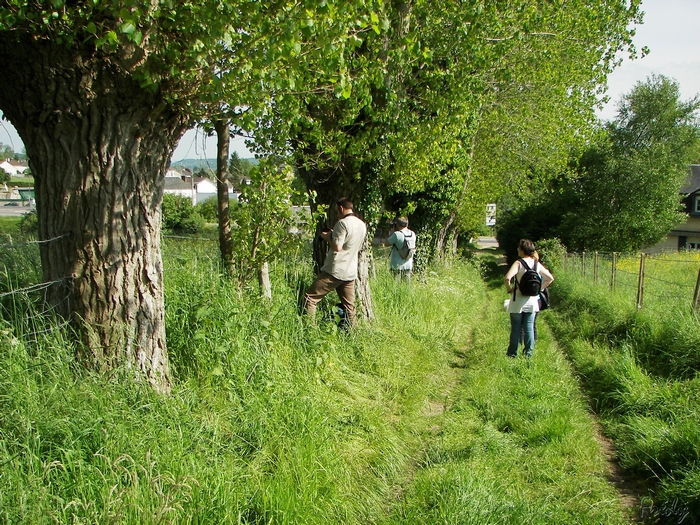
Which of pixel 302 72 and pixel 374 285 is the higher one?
pixel 302 72

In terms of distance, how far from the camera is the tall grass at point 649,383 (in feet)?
14.6

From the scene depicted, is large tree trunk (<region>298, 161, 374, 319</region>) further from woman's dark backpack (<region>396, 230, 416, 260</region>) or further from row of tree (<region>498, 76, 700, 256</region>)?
row of tree (<region>498, 76, 700, 256</region>)

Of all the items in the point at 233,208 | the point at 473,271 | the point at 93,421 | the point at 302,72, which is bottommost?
the point at 473,271

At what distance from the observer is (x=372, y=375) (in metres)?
6.44

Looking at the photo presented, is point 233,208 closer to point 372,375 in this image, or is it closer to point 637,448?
point 372,375

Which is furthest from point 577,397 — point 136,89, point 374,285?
point 136,89

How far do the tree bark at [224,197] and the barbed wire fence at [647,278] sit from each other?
609cm

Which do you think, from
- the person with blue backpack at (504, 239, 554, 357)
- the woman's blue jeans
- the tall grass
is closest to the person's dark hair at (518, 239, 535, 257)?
the person with blue backpack at (504, 239, 554, 357)

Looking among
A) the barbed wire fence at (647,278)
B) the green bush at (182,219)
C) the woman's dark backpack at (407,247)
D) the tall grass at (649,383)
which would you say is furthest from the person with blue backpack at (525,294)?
the green bush at (182,219)

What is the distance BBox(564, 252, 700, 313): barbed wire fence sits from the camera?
30.0 feet

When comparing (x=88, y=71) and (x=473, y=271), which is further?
(x=473, y=271)

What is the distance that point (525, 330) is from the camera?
7727 mm

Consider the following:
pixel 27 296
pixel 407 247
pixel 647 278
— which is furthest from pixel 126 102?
pixel 647 278

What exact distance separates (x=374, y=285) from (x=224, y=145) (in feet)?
12.8
